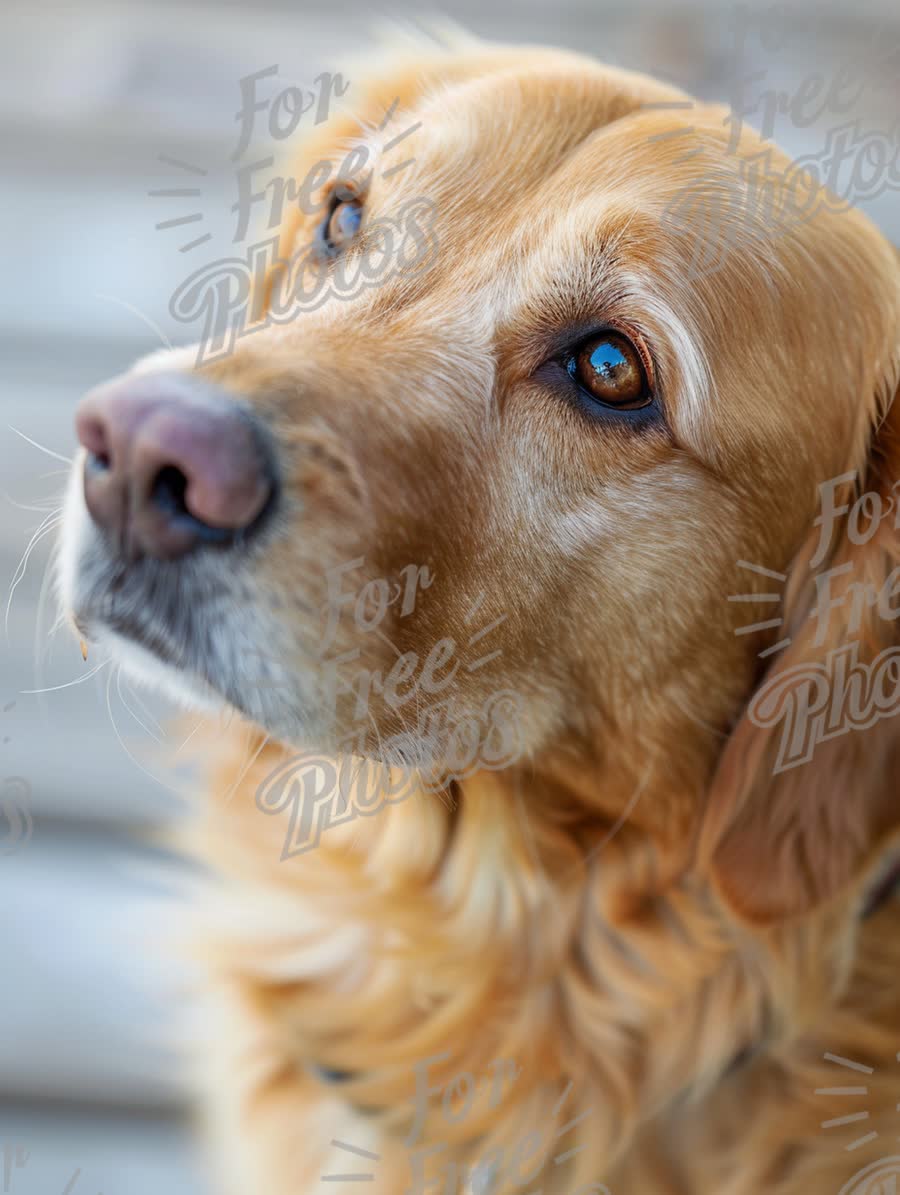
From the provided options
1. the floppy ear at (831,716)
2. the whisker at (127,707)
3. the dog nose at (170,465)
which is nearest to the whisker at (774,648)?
the floppy ear at (831,716)

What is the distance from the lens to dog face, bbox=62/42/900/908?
903 millimetres

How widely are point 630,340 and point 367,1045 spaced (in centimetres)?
89

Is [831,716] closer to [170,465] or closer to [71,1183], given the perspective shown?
[170,465]

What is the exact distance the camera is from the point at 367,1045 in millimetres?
1295

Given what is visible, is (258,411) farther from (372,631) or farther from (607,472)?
(607,472)

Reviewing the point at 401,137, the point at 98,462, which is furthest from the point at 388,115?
the point at 98,462

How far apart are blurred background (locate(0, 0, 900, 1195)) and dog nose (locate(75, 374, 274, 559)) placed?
0.47 m

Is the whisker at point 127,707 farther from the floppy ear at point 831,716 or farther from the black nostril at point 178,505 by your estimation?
the floppy ear at point 831,716

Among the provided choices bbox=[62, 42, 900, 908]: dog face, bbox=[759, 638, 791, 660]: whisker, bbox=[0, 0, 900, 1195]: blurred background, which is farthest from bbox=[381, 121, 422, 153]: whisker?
bbox=[759, 638, 791, 660]: whisker

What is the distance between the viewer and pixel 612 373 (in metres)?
1.00

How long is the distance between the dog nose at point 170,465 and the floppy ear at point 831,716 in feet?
1.87

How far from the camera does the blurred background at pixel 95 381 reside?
149 centimetres

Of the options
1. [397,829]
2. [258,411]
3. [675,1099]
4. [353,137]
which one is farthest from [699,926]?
[353,137]

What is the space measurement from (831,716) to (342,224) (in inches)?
28.9
